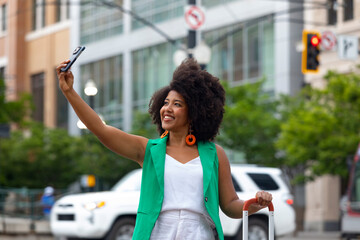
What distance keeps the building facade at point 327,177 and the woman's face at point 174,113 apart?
2781 centimetres

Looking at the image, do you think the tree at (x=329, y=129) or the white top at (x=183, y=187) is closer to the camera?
the white top at (x=183, y=187)

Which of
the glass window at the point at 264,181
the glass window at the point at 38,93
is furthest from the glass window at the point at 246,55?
the glass window at the point at 264,181

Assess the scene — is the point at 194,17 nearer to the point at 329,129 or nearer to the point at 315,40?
the point at 315,40

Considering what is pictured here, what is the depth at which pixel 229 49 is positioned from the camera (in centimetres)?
3841

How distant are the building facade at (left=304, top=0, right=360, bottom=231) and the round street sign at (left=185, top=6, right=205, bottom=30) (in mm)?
13437

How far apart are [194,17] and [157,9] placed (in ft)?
78.3

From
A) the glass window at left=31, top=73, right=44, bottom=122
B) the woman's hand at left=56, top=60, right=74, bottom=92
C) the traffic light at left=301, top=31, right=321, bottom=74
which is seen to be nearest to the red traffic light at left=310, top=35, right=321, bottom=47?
the traffic light at left=301, top=31, right=321, bottom=74

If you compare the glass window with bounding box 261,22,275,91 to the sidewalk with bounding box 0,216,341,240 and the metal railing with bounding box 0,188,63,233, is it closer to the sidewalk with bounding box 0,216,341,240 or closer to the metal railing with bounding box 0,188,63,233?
the metal railing with bounding box 0,188,63,233

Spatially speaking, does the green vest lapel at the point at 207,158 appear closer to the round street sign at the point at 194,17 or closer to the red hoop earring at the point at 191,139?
the red hoop earring at the point at 191,139

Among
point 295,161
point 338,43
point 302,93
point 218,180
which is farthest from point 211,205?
point 302,93

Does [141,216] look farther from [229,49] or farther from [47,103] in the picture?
[47,103]

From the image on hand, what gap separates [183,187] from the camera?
4.67 m

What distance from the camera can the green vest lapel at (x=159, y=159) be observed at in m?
4.64

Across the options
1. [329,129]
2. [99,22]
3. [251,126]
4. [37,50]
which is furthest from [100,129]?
[37,50]
